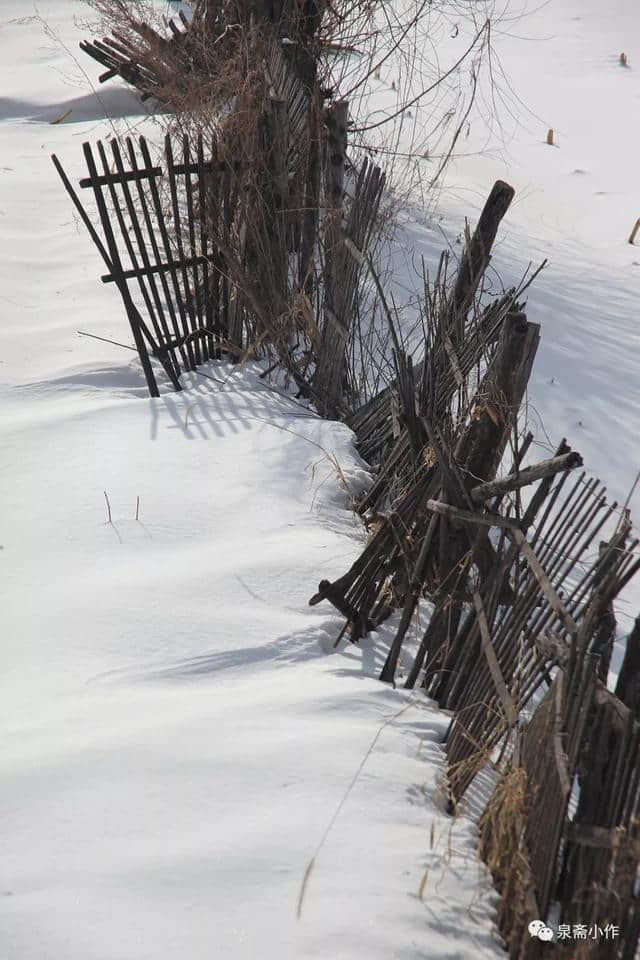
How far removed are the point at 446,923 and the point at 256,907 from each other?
0.38 meters

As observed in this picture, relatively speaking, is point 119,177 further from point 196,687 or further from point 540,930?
point 540,930

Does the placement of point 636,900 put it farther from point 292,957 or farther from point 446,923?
point 292,957

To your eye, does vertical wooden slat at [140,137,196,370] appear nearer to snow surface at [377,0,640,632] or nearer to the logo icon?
snow surface at [377,0,640,632]

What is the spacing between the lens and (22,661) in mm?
2543

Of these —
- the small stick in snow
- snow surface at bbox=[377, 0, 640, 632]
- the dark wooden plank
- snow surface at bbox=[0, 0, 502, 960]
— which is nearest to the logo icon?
snow surface at bbox=[0, 0, 502, 960]

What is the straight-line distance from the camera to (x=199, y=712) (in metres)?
2.27

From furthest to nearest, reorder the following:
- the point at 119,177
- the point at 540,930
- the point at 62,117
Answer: the point at 62,117 < the point at 119,177 < the point at 540,930

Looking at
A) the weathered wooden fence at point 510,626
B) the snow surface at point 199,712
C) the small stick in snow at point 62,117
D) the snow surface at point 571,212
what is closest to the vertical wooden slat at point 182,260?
the snow surface at point 199,712

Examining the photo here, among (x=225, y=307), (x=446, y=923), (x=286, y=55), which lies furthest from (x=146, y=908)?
(x=286, y=55)

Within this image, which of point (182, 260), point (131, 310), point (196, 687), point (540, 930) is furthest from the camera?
point (182, 260)

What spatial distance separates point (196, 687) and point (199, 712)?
0.62 feet

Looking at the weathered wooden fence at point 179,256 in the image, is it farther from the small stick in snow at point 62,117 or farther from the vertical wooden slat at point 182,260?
the small stick in snow at point 62,117

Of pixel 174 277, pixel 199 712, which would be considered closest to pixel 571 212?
pixel 174 277

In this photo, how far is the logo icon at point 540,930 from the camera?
157 centimetres
